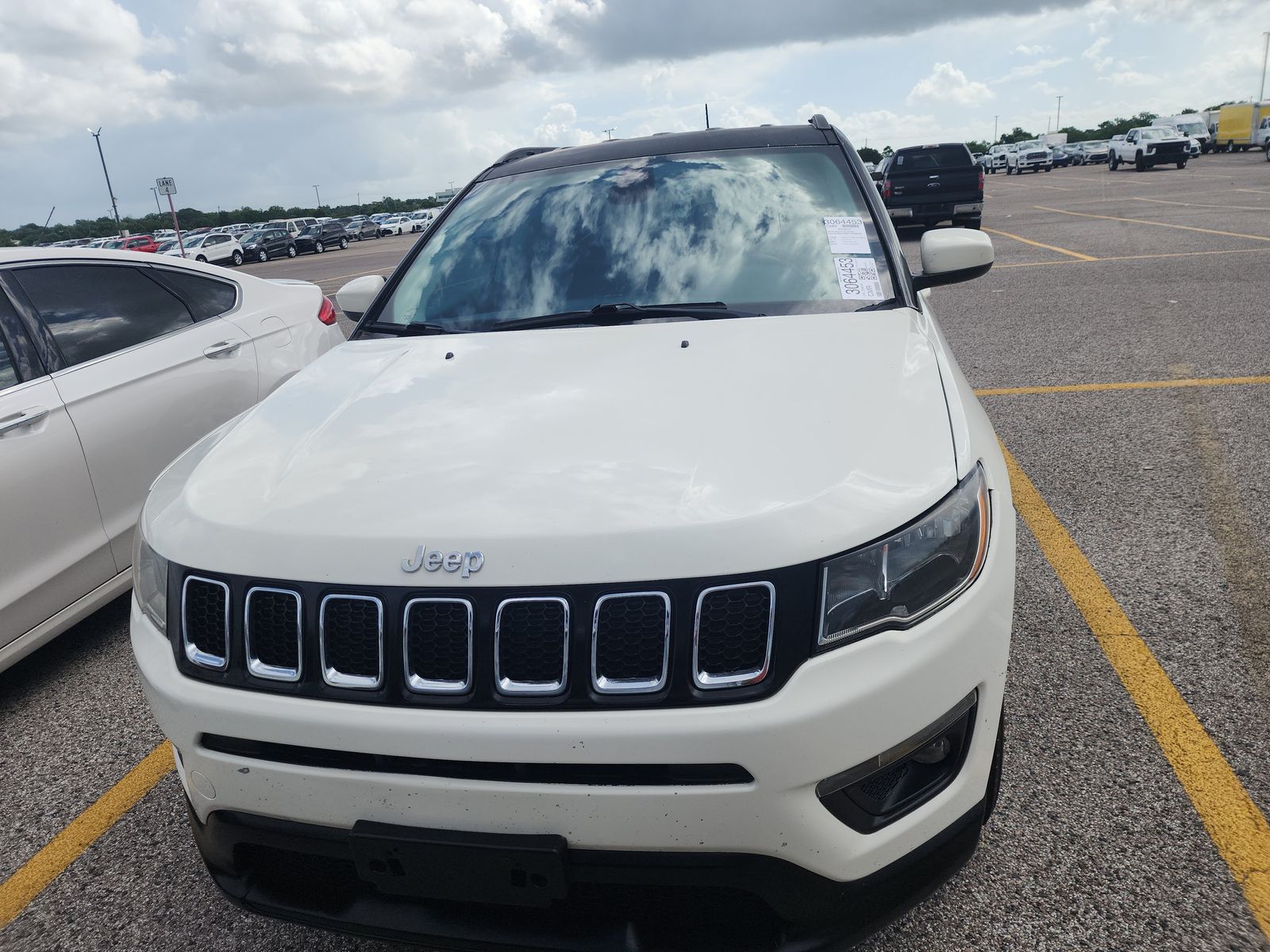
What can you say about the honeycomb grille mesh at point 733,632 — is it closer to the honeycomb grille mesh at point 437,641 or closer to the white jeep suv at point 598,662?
the white jeep suv at point 598,662

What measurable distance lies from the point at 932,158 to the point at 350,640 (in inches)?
729

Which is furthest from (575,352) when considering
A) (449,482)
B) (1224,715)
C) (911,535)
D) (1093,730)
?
(1224,715)

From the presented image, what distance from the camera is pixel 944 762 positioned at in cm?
164

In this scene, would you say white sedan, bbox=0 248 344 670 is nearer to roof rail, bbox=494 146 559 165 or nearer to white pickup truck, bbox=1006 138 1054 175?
roof rail, bbox=494 146 559 165

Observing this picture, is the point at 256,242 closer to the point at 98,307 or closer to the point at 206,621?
the point at 98,307

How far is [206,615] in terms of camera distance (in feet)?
5.65

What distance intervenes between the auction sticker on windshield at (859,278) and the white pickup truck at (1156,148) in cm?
4198

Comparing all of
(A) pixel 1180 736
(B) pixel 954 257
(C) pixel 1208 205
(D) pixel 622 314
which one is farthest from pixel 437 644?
(C) pixel 1208 205

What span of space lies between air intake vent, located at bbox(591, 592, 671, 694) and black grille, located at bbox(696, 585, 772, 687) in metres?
0.06

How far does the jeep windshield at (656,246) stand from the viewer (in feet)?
8.72

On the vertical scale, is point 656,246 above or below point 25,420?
above

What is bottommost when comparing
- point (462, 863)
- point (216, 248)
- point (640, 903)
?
point (640, 903)

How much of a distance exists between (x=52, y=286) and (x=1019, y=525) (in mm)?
3951

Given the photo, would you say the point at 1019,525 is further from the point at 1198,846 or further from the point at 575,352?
the point at 575,352
